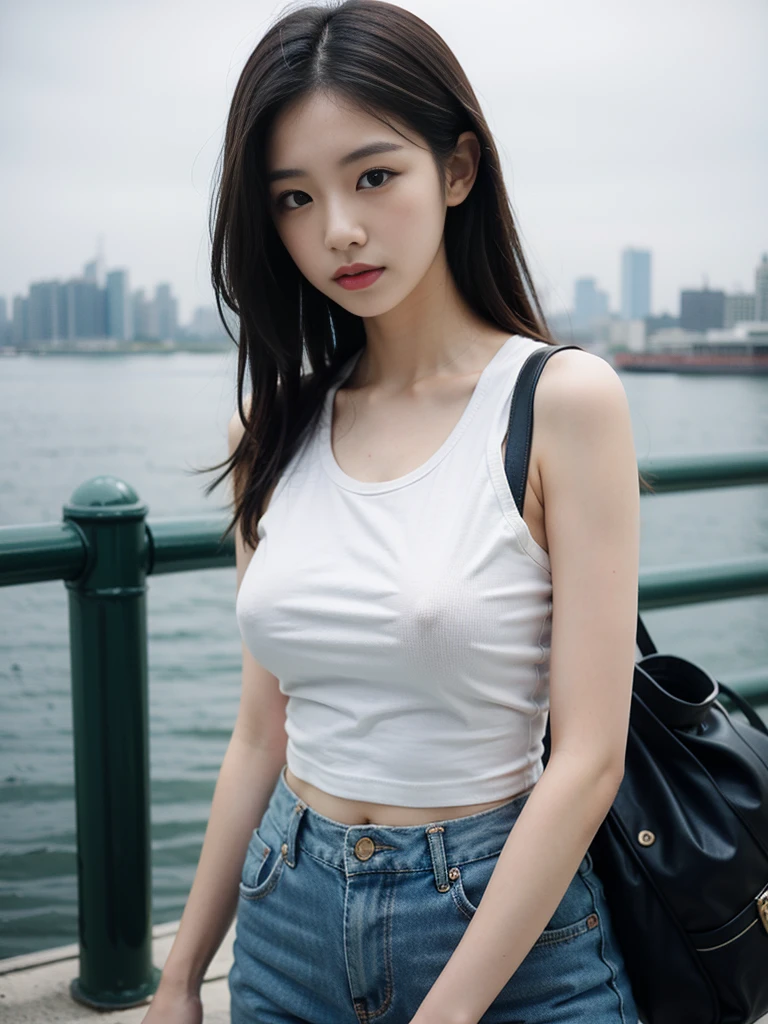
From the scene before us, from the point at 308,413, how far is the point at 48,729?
91 centimetres

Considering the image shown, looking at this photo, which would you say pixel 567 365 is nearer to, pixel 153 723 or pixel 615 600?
pixel 615 600

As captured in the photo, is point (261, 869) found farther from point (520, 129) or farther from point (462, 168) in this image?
point (520, 129)

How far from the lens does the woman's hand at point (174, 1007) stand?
3.91ft

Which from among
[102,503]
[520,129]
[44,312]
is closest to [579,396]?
[102,503]

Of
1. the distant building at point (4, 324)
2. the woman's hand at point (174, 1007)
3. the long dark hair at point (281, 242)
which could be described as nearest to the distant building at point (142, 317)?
the distant building at point (4, 324)

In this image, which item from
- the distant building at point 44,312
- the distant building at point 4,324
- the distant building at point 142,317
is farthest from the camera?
the distant building at point 142,317

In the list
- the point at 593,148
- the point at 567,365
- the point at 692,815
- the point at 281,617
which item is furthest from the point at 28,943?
the point at 593,148

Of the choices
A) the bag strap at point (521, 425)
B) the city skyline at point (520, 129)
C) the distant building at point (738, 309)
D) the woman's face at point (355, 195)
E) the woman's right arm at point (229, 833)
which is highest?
the city skyline at point (520, 129)

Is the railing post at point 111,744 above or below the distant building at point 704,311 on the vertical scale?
below

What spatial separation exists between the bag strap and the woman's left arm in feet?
0.07

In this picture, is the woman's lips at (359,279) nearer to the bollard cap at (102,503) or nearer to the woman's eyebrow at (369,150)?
the woman's eyebrow at (369,150)

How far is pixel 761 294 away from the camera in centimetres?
430

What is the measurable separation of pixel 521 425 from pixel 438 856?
43 centimetres

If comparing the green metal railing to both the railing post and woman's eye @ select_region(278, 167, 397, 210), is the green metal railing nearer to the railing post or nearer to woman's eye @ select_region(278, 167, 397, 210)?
the railing post
